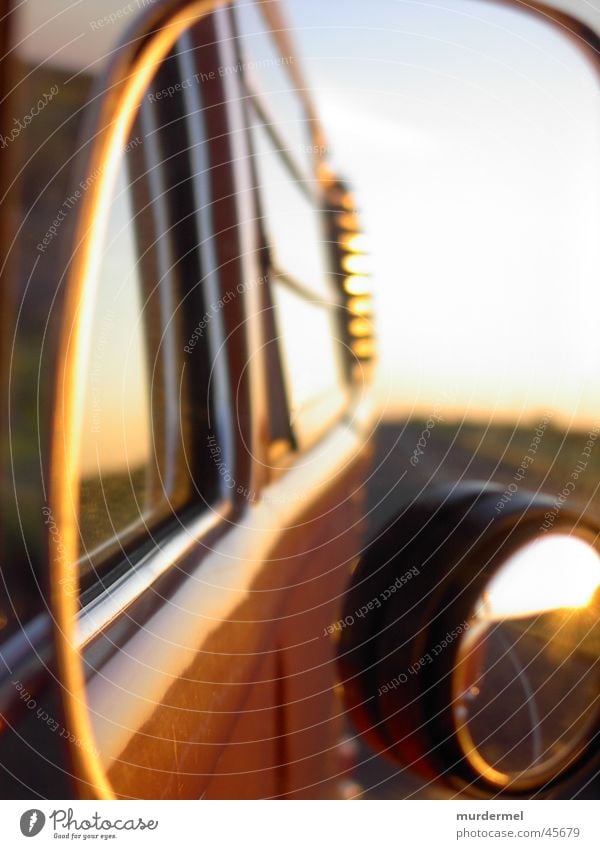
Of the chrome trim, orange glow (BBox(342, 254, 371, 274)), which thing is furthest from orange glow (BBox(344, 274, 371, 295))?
the chrome trim

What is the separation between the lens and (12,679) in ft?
2.12

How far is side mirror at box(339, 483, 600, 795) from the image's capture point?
2.30ft

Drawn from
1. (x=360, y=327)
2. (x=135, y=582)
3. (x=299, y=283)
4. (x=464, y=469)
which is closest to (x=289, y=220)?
(x=299, y=283)

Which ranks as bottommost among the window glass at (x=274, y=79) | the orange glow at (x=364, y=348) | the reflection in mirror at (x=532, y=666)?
the reflection in mirror at (x=532, y=666)

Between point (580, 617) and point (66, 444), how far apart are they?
1.30 ft

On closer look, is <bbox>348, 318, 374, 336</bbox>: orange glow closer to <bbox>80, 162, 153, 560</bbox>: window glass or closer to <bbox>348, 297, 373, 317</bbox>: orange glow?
<bbox>348, 297, 373, 317</bbox>: orange glow

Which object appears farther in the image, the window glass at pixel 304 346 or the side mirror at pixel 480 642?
the window glass at pixel 304 346

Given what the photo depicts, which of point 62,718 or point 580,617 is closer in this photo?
point 62,718

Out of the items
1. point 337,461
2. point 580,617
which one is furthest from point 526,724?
point 337,461

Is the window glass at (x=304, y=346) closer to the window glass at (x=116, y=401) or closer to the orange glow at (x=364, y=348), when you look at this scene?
the orange glow at (x=364, y=348)

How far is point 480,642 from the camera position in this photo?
0.70 meters

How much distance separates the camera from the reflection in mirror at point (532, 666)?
27.9 inches

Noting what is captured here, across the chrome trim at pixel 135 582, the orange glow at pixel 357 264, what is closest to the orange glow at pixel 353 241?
the orange glow at pixel 357 264
